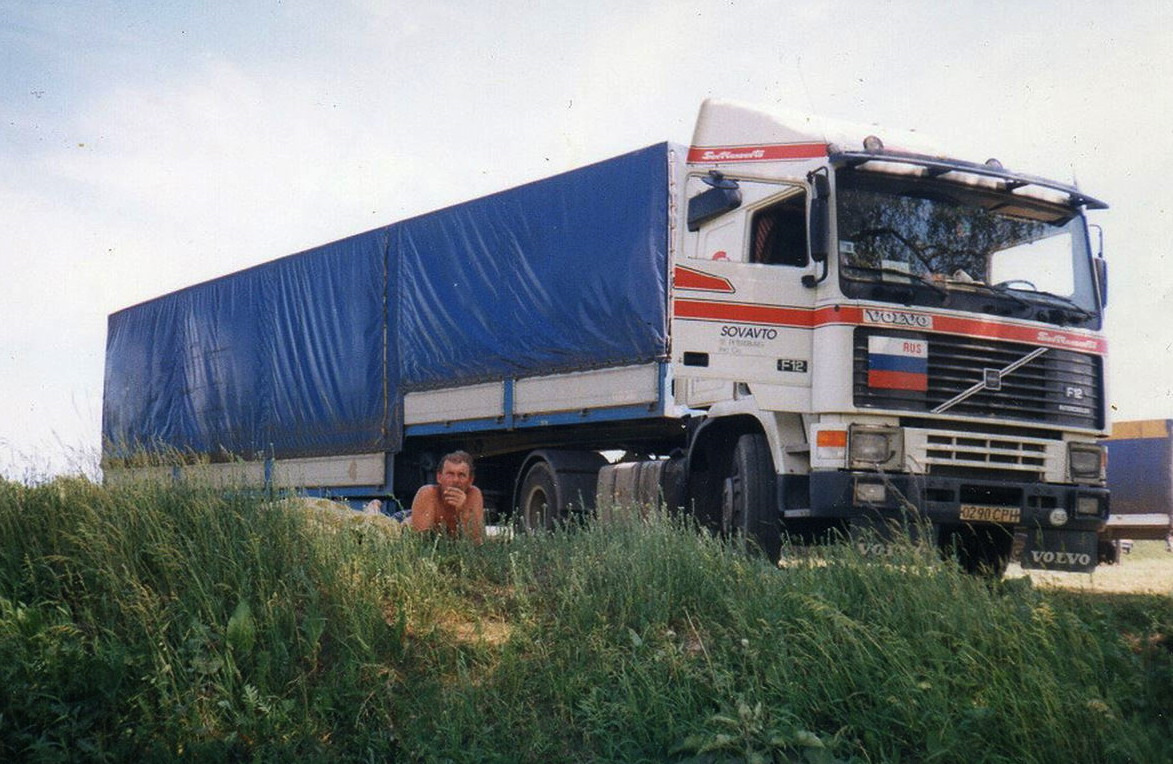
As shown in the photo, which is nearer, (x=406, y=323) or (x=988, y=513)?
(x=988, y=513)

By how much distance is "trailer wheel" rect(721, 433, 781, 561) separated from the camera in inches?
340

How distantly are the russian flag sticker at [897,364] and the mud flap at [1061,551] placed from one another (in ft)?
4.74

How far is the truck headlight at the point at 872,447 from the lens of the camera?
805 cm

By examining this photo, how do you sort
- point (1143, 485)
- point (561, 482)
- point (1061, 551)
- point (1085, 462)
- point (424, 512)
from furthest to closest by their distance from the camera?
point (1143, 485) < point (561, 482) < point (1085, 462) < point (1061, 551) < point (424, 512)

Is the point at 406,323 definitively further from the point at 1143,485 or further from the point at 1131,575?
the point at 1143,485

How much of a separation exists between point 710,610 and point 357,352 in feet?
31.9

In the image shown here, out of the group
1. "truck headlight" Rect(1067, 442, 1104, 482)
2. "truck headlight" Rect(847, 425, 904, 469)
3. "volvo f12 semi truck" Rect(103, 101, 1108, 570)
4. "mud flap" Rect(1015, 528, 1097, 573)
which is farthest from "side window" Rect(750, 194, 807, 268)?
"mud flap" Rect(1015, 528, 1097, 573)

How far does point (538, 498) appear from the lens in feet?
41.2

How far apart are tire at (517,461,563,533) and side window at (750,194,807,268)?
394 centimetres

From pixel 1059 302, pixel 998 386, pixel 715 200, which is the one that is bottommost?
pixel 998 386

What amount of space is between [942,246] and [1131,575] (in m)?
6.72

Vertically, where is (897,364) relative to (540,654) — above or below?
above

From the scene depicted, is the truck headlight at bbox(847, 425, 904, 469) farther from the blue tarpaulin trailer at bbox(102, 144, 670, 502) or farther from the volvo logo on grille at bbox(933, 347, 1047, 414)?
the blue tarpaulin trailer at bbox(102, 144, 670, 502)

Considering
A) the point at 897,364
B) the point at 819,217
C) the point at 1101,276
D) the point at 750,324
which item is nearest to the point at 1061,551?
the point at 897,364
